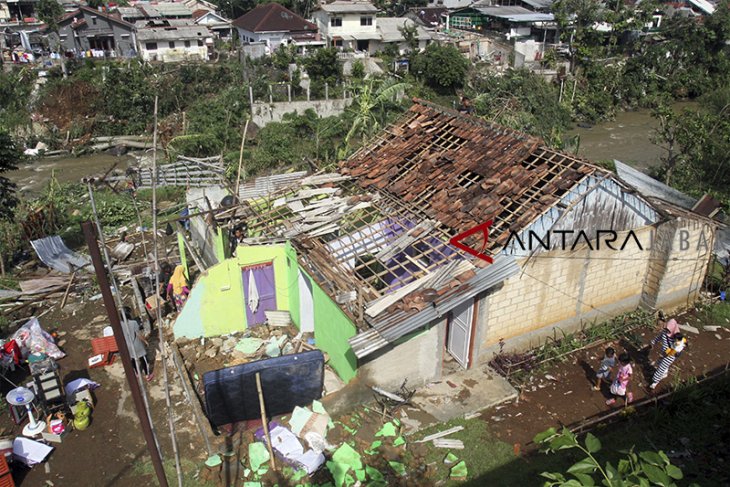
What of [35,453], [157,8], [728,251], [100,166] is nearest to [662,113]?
[728,251]

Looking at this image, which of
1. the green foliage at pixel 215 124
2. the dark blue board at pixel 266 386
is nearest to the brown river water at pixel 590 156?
the green foliage at pixel 215 124

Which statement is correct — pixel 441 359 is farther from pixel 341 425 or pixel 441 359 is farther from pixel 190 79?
pixel 190 79

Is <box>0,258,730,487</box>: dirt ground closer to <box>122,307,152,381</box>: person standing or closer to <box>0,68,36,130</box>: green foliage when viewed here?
<box>122,307,152,381</box>: person standing

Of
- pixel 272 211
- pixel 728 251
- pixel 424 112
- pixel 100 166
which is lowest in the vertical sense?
pixel 100 166

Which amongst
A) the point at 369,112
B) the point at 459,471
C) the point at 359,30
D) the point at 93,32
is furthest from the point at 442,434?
the point at 93,32

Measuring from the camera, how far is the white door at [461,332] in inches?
443

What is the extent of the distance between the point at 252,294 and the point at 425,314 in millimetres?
5012

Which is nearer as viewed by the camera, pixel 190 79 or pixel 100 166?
pixel 100 166

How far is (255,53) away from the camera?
41.8 metres

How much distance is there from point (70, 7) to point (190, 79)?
3381cm

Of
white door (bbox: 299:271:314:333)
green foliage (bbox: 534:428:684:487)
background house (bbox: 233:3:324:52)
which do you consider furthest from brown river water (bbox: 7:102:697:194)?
green foliage (bbox: 534:428:684:487)

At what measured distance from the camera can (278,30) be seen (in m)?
46.0

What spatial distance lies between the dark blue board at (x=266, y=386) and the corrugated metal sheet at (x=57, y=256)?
848cm

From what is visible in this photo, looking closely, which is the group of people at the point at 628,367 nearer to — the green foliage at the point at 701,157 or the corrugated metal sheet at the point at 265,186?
the corrugated metal sheet at the point at 265,186
